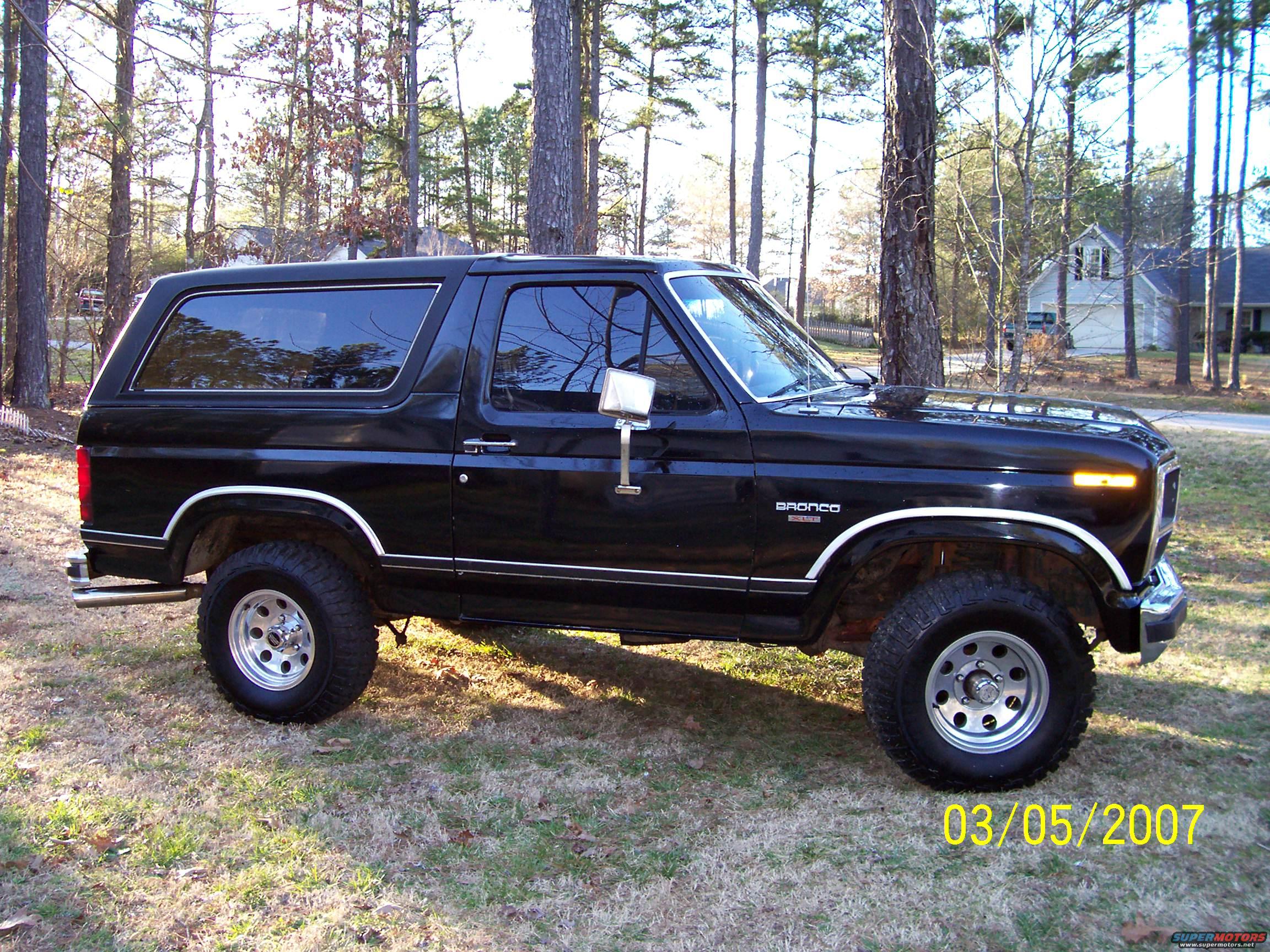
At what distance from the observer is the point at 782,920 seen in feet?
10.3

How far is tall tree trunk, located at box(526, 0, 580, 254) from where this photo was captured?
27.0 feet

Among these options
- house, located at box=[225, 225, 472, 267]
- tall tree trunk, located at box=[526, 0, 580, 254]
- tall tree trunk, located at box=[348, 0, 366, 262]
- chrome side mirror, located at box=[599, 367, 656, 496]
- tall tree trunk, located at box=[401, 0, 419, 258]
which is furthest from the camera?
tall tree trunk, located at box=[401, 0, 419, 258]

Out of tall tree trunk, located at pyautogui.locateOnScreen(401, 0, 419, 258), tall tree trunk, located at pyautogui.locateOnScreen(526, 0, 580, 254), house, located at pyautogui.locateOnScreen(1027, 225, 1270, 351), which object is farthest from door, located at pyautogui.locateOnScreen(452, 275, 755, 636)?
house, located at pyautogui.locateOnScreen(1027, 225, 1270, 351)

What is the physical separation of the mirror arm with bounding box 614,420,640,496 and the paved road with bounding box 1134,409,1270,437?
14.1 m

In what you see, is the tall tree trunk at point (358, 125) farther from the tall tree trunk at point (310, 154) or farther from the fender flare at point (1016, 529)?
the fender flare at point (1016, 529)

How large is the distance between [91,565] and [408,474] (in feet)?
6.08

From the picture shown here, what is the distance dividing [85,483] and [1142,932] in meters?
4.82

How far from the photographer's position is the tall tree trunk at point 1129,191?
8281mm

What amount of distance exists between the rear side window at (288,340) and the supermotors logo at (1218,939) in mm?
3630

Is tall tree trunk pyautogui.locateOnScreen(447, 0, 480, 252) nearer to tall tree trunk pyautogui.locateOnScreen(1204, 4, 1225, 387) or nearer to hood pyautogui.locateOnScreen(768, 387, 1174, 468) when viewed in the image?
tall tree trunk pyautogui.locateOnScreen(1204, 4, 1225, 387)

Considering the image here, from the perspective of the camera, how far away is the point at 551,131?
8.26 meters

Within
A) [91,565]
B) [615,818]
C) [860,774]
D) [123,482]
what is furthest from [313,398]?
[860,774]

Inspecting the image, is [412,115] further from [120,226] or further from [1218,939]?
[1218,939]

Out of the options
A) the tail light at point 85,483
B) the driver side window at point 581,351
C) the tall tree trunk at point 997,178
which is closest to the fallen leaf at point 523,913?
the driver side window at point 581,351
